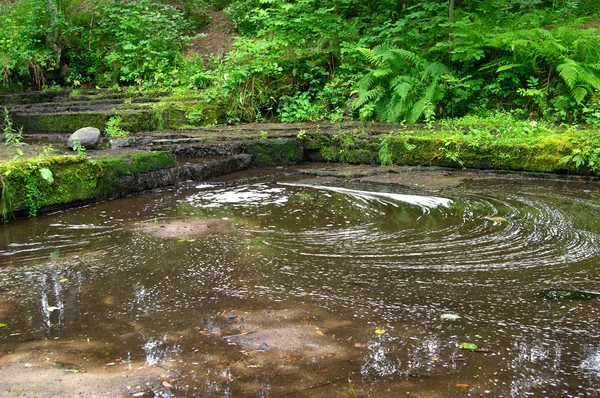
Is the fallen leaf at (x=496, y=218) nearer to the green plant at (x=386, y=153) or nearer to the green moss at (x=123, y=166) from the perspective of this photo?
the green plant at (x=386, y=153)

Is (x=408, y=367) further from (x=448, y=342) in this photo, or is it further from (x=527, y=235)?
(x=527, y=235)

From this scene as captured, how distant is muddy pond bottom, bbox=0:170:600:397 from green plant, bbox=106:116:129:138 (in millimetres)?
4051

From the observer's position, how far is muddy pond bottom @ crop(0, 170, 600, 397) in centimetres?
268

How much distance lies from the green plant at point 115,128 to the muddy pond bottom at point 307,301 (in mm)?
4051

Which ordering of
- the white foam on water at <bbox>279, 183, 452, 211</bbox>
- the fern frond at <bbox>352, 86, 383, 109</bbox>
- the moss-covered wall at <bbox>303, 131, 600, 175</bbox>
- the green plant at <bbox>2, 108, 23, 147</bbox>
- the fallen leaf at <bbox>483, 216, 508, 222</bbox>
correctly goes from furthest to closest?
the fern frond at <bbox>352, 86, 383, 109</bbox> → the moss-covered wall at <bbox>303, 131, 600, 175</bbox> → the green plant at <bbox>2, 108, 23, 147</bbox> → the white foam on water at <bbox>279, 183, 452, 211</bbox> → the fallen leaf at <bbox>483, 216, 508, 222</bbox>

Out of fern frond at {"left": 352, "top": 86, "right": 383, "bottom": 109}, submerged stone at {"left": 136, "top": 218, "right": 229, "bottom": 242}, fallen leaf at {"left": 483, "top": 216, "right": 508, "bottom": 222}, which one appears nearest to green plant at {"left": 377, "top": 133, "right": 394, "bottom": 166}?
fern frond at {"left": 352, "top": 86, "right": 383, "bottom": 109}

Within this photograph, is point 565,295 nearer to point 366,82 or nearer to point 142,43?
point 366,82

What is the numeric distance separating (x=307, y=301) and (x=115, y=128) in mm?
7745

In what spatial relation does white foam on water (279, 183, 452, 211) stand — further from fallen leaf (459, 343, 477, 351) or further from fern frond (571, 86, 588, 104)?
fern frond (571, 86, 588, 104)

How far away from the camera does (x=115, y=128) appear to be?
10.2 metres

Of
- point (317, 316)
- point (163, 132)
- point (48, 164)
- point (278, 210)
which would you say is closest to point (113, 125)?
point (163, 132)

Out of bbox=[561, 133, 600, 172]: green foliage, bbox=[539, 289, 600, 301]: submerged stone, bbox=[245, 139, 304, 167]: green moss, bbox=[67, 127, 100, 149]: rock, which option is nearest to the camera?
bbox=[539, 289, 600, 301]: submerged stone

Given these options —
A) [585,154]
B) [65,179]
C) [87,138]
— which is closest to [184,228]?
[65,179]

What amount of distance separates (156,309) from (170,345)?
0.58 metres
